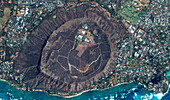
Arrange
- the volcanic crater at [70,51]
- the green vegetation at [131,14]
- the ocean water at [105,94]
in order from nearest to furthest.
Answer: the volcanic crater at [70,51] → the ocean water at [105,94] → the green vegetation at [131,14]

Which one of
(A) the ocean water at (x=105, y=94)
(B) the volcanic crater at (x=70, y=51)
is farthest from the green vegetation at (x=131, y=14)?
(A) the ocean water at (x=105, y=94)

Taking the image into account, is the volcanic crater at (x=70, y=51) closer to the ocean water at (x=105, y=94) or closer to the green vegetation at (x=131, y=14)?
the ocean water at (x=105, y=94)

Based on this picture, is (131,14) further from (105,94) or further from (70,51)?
(105,94)

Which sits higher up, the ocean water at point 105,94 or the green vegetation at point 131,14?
the green vegetation at point 131,14

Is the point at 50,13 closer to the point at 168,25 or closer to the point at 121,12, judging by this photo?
the point at 121,12

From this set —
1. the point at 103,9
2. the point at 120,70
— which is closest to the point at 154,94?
the point at 120,70
